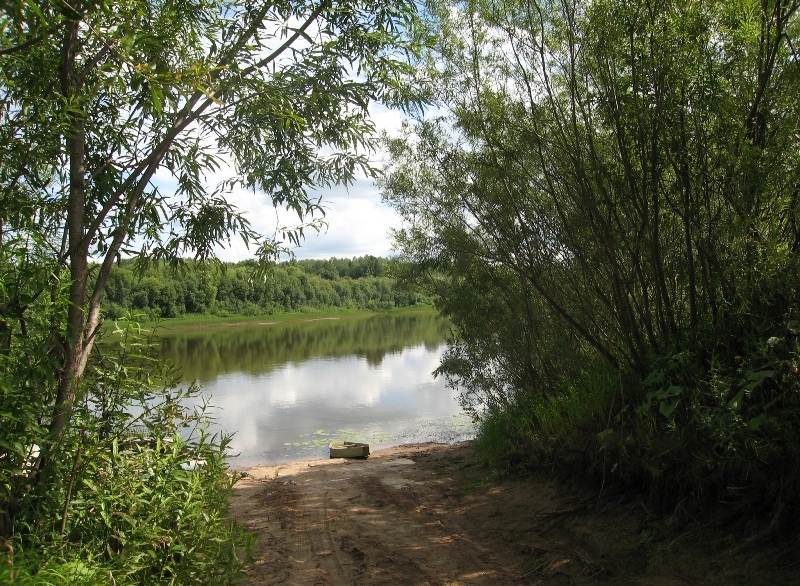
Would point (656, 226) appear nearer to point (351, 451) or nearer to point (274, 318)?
point (351, 451)

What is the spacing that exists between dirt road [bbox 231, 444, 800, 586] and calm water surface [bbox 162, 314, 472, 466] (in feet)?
9.10

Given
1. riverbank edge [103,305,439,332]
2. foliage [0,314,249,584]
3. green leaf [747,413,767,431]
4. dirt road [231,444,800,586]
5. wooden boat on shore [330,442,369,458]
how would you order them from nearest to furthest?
foliage [0,314,249,584]
green leaf [747,413,767,431]
dirt road [231,444,800,586]
wooden boat on shore [330,442,369,458]
riverbank edge [103,305,439,332]

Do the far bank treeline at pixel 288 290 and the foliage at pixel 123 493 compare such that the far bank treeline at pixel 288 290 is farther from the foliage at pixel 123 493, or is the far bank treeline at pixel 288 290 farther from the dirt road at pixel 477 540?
the dirt road at pixel 477 540

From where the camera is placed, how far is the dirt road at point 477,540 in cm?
423

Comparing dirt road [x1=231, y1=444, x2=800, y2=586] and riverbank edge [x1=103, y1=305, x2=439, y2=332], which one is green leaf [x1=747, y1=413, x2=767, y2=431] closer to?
dirt road [x1=231, y1=444, x2=800, y2=586]

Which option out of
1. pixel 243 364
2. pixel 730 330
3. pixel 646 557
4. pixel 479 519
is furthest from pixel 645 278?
pixel 243 364

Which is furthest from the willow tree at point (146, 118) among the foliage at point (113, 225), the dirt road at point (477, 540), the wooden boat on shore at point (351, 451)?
the wooden boat on shore at point (351, 451)

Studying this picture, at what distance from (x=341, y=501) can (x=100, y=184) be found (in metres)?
4.93

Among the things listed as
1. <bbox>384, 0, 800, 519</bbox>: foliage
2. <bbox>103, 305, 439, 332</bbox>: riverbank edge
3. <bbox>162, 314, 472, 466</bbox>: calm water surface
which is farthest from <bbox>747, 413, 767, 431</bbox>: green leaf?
<bbox>103, 305, 439, 332</bbox>: riverbank edge

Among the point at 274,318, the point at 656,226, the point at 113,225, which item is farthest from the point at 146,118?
the point at 274,318

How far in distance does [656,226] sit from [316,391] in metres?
16.4

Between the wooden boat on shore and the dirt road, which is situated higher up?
the dirt road

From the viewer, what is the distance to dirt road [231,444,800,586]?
423 centimetres

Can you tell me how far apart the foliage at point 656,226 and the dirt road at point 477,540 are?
0.42 metres
